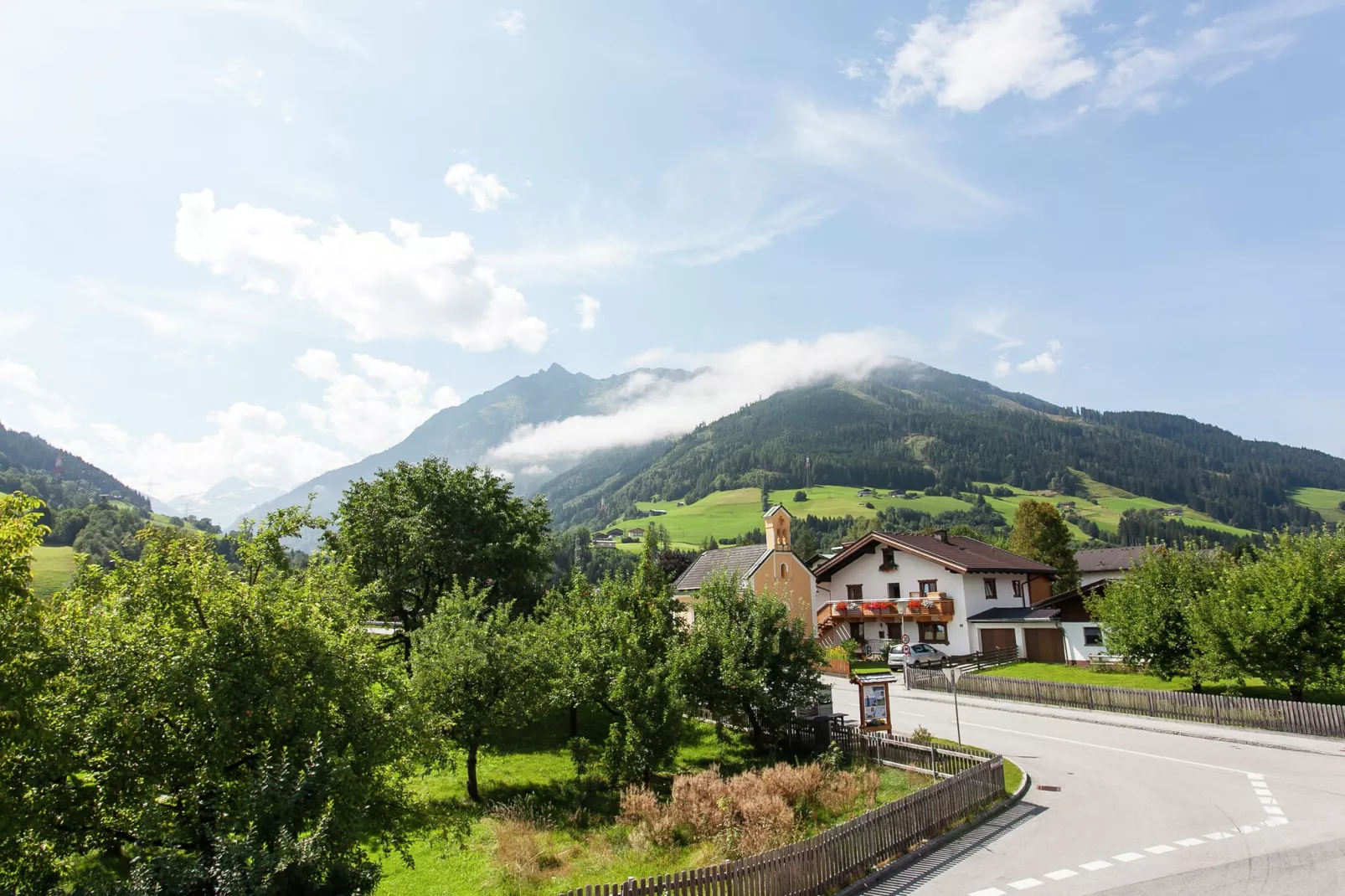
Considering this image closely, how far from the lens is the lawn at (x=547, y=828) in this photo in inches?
683

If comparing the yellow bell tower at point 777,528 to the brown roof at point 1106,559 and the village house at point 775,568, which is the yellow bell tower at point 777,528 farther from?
the brown roof at point 1106,559

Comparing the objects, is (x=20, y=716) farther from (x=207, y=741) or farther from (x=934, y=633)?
(x=934, y=633)

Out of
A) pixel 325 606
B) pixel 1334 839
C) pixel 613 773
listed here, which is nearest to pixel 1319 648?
pixel 1334 839

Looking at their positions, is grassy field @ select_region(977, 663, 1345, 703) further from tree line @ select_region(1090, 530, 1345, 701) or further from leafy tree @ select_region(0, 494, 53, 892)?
leafy tree @ select_region(0, 494, 53, 892)

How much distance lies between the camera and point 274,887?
9367mm

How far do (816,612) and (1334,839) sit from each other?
47.7m

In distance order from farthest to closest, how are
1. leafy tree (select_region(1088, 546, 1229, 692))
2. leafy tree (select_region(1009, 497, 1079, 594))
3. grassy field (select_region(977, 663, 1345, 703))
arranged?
1. leafy tree (select_region(1009, 497, 1079, 594))
2. leafy tree (select_region(1088, 546, 1229, 692))
3. grassy field (select_region(977, 663, 1345, 703))

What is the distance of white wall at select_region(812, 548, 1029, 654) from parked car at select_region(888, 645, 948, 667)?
265cm

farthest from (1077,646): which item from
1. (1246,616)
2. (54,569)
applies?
(54,569)

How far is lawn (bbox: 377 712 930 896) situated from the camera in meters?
17.3

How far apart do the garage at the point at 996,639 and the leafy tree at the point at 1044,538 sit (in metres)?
27.4

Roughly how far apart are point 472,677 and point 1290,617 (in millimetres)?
31271

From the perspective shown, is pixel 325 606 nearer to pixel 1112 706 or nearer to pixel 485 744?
pixel 485 744

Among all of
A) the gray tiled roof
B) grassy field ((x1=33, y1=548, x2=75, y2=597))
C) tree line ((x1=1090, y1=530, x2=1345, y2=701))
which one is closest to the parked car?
the gray tiled roof
